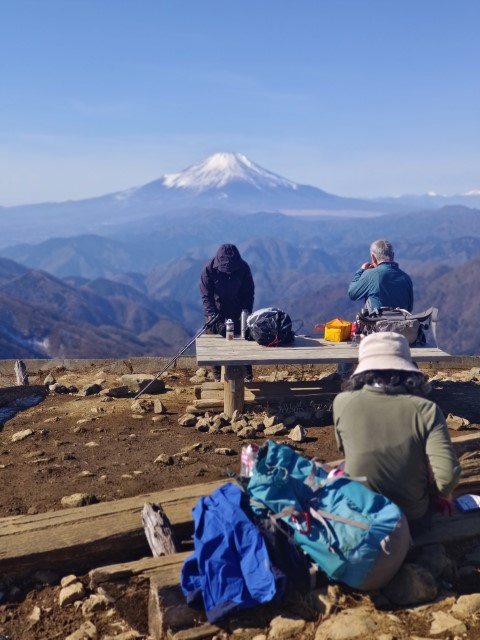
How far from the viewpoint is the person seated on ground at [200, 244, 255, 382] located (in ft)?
31.2

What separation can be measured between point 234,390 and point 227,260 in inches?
90.1

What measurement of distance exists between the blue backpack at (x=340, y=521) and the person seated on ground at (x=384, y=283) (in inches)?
178

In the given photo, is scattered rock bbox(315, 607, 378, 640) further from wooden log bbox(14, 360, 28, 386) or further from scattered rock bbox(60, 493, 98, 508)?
wooden log bbox(14, 360, 28, 386)

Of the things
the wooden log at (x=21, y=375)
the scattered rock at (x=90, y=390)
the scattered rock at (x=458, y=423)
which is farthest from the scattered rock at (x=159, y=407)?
the scattered rock at (x=458, y=423)

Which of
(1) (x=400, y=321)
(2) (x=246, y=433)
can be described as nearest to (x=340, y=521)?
(2) (x=246, y=433)

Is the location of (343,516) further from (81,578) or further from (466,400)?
(466,400)

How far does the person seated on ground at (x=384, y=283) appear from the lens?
27.3ft

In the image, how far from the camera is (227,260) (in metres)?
9.47

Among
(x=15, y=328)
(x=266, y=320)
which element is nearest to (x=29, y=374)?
(x=266, y=320)

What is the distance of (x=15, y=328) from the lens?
513 ft

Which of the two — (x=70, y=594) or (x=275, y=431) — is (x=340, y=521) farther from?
(x=275, y=431)

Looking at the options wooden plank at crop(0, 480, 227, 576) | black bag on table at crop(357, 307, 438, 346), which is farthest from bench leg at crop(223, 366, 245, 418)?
wooden plank at crop(0, 480, 227, 576)

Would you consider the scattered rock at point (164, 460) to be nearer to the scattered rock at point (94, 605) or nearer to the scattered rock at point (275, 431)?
the scattered rock at point (275, 431)

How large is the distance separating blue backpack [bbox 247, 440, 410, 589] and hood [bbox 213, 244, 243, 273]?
5512 mm
